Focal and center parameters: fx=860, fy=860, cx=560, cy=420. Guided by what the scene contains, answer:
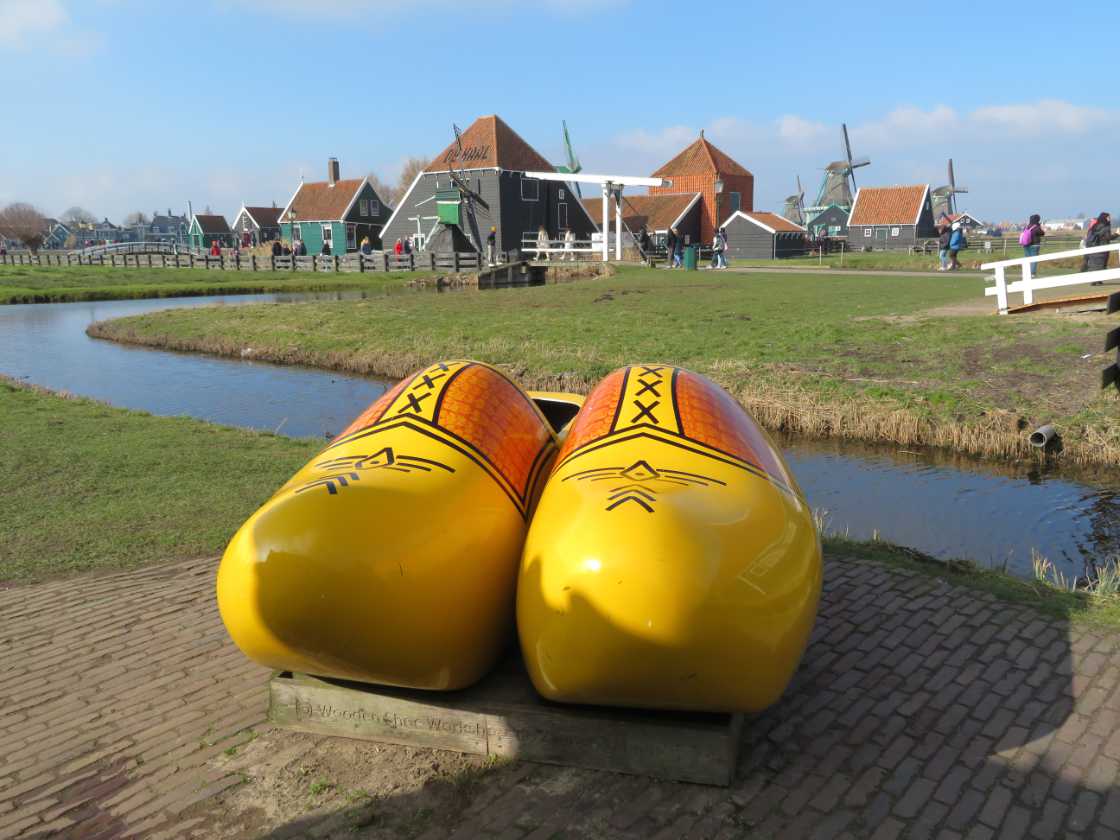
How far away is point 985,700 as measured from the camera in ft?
9.50

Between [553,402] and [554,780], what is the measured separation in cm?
252

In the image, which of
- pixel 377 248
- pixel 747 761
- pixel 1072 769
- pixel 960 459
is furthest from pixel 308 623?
pixel 377 248

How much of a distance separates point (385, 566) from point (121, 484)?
396cm

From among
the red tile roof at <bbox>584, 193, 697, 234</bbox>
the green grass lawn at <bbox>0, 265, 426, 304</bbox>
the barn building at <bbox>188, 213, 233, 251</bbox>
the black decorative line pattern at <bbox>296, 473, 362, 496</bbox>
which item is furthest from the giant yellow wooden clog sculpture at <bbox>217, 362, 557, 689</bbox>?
the barn building at <bbox>188, 213, 233, 251</bbox>

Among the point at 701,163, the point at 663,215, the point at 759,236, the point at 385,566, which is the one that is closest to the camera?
the point at 385,566

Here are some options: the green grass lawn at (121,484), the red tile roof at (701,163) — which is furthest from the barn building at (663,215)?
the green grass lawn at (121,484)

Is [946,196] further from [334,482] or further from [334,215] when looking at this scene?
[334,482]

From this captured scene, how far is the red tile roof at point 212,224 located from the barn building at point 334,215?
2015 cm

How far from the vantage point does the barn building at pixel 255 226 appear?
52.5m

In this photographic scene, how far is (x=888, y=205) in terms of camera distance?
3897 cm

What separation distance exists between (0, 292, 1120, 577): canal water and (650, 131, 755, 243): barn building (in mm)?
29405

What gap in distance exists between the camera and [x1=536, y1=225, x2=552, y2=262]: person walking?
1176 inches

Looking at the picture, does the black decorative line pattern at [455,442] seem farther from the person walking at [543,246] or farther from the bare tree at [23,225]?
the bare tree at [23,225]

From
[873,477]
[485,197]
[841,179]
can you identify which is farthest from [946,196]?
[873,477]
